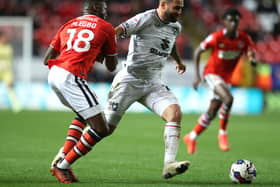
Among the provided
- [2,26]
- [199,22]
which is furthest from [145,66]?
[199,22]

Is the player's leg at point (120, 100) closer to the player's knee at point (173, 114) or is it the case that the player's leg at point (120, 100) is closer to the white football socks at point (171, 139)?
the player's knee at point (173, 114)

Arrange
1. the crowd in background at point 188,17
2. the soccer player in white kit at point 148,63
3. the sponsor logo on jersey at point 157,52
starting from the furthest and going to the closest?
the crowd in background at point 188,17 → the sponsor logo on jersey at point 157,52 → the soccer player in white kit at point 148,63

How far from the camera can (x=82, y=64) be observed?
751 cm

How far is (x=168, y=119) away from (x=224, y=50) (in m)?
4.81

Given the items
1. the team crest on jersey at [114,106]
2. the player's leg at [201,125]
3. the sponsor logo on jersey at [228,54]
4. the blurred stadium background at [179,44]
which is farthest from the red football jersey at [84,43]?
the blurred stadium background at [179,44]

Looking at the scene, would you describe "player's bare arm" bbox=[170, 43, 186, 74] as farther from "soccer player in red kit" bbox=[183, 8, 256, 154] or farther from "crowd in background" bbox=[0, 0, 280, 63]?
"crowd in background" bbox=[0, 0, 280, 63]

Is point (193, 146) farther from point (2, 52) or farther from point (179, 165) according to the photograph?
point (2, 52)

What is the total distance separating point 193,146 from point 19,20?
44.4 ft

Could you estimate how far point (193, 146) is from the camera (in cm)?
1198

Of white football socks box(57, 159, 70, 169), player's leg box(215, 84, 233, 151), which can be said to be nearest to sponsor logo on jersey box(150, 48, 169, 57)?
white football socks box(57, 159, 70, 169)

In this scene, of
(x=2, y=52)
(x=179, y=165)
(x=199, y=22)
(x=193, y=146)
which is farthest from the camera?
(x=199, y=22)

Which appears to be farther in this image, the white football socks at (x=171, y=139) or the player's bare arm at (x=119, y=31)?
the player's bare arm at (x=119, y=31)

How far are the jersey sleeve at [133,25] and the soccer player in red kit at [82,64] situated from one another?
0.47m

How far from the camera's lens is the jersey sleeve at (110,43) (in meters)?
7.55
